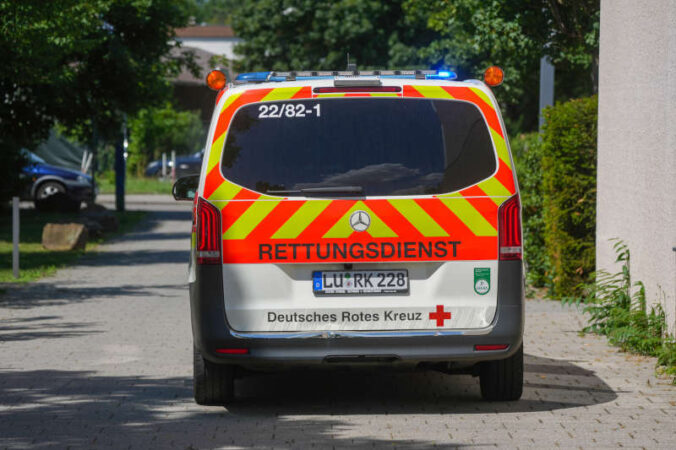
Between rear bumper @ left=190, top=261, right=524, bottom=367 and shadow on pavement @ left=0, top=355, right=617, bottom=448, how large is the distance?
0.39 meters

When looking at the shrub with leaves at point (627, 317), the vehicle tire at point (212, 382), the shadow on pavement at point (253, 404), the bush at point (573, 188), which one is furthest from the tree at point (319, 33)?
the vehicle tire at point (212, 382)

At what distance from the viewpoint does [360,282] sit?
23.0 feet

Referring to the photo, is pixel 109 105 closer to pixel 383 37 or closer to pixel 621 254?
pixel 383 37

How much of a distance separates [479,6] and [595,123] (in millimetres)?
6673

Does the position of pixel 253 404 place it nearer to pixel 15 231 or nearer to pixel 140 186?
pixel 15 231

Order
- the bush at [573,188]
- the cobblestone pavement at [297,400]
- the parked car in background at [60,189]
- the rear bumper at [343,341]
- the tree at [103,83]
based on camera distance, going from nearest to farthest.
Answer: the cobblestone pavement at [297,400] < the rear bumper at [343,341] < the bush at [573,188] < the tree at [103,83] < the parked car in background at [60,189]

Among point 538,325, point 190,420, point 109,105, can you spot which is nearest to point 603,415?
point 190,420

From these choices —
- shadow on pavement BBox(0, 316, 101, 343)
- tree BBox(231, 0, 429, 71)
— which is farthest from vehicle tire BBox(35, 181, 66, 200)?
shadow on pavement BBox(0, 316, 101, 343)

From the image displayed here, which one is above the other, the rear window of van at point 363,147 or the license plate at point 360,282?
the rear window of van at point 363,147

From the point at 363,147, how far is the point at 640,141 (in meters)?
4.00

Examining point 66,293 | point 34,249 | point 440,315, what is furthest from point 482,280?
point 34,249

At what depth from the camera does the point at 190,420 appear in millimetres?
7094

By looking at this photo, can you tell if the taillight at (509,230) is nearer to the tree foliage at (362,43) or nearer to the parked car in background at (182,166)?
the tree foliage at (362,43)

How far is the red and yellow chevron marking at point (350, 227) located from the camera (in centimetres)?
696
